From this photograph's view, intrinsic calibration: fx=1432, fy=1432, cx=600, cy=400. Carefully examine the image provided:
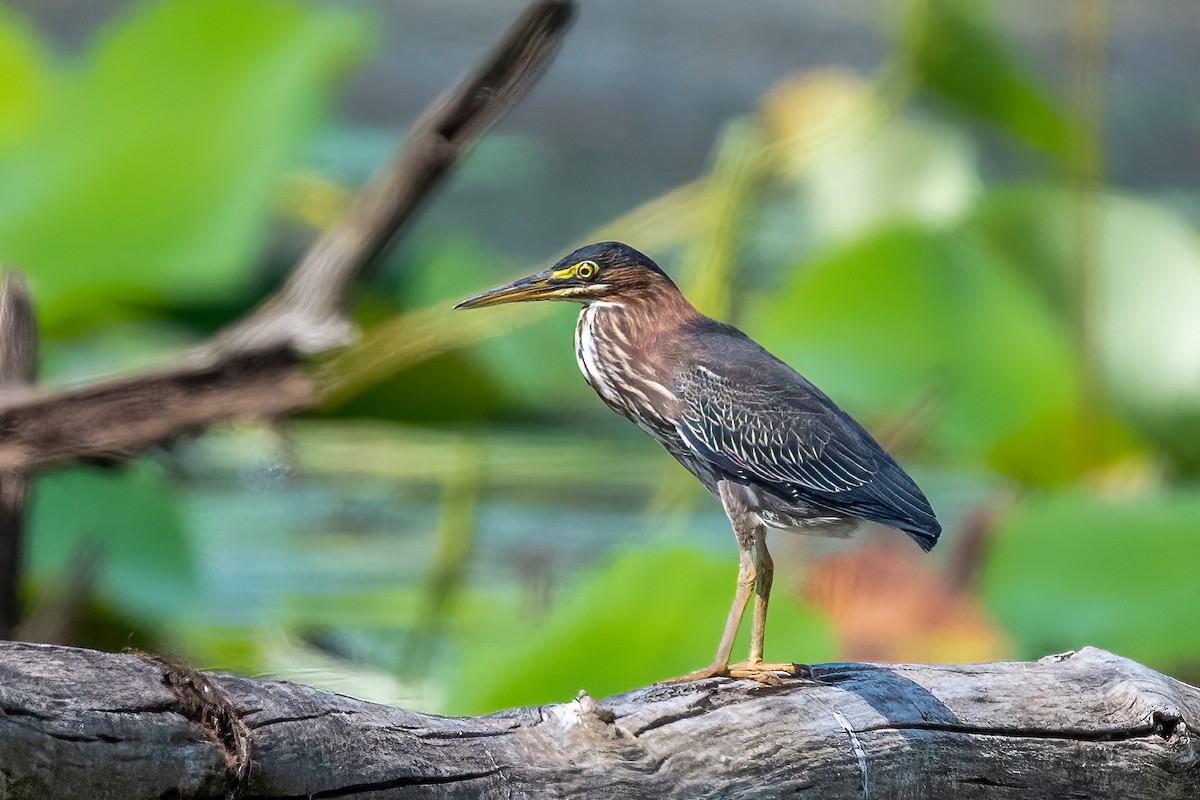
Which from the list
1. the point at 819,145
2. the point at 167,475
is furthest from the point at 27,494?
the point at 819,145

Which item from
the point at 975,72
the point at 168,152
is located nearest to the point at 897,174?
the point at 975,72

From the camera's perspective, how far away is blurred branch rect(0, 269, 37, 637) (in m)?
1.72

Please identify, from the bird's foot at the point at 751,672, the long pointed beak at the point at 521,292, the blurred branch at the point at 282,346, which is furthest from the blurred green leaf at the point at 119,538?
the bird's foot at the point at 751,672

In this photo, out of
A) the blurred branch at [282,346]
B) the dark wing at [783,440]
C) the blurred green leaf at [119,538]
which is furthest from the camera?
the blurred green leaf at [119,538]

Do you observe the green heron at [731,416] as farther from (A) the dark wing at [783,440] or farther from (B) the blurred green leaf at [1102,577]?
(B) the blurred green leaf at [1102,577]

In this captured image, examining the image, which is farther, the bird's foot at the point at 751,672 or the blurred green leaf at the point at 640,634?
the blurred green leaf at the point at 640,634

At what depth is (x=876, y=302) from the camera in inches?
102

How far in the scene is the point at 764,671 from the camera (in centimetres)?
124

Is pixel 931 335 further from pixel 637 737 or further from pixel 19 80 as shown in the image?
pixel 19 80

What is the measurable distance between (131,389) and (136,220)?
3.90 feet

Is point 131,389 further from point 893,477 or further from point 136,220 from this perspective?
point 136,220

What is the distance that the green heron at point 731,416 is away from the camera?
122 centimetres

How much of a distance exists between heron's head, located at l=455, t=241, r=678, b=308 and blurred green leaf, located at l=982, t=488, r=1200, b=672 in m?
0.98

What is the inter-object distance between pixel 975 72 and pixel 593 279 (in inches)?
60.2
